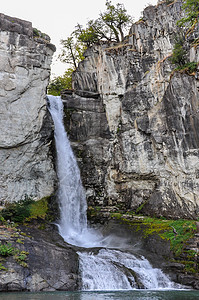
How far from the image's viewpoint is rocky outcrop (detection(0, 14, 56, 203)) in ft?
59.8

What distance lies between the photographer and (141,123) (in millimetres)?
20781

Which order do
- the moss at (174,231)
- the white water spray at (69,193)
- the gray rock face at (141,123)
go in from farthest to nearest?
the gray rock face at (141,123), the white water spray at (69,193), the moss at (174,231)

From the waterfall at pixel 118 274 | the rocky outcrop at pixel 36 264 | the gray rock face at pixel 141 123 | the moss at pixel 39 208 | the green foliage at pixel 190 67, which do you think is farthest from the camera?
the green foliage at pixel 190 67

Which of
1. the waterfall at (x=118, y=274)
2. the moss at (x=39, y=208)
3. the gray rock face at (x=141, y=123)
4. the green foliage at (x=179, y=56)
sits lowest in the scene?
the waterfall at (x=118, y=274)

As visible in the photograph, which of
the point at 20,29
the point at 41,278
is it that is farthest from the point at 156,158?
the point at 20,29

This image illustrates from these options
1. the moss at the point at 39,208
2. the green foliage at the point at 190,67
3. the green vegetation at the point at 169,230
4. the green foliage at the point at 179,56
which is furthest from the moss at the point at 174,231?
the green foliage at the point at 179,56

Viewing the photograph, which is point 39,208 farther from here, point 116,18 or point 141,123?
point 116,18

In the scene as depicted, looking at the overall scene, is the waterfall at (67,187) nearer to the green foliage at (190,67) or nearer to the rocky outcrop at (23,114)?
the rocky outcrop at (23,114)

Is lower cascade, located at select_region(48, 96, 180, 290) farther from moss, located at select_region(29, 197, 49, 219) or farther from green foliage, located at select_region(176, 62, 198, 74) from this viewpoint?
green foliage, located at select_region(176, 62, 198, 74)

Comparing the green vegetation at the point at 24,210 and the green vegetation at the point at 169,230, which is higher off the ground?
the green vegetation at the point at 24,210

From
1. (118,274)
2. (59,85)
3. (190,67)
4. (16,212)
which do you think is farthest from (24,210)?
(59,85)

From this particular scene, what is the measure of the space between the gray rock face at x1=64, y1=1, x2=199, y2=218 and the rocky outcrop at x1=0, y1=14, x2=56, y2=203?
3527 millimetres

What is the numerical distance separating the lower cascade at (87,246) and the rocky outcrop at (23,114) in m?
1.47

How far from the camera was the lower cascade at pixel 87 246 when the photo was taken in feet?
40.4
